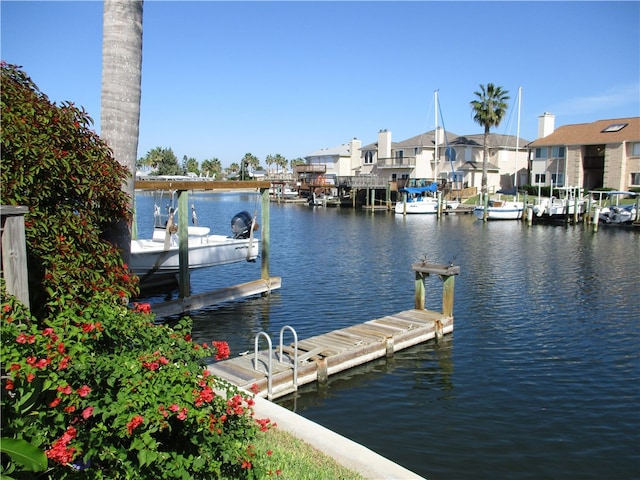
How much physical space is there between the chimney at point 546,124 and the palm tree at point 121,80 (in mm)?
79345

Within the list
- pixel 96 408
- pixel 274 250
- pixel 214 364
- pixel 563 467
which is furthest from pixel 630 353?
pixel 274 250

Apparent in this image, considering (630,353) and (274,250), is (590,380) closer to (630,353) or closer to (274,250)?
(630,353)

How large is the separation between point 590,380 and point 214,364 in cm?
891

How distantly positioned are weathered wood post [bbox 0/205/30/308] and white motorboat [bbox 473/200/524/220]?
59.2 m

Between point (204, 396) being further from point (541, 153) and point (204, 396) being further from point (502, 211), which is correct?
point (541, 153)

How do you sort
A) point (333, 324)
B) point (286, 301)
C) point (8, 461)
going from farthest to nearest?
1. point (286, 301)
2. point (333, 324)
3. point (8, 461)

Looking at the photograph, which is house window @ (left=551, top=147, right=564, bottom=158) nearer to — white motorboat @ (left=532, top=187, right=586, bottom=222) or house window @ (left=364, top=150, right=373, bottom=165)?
white motorboat @ (left=532, top=187, right=586, bottom=222)

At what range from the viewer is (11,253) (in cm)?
488

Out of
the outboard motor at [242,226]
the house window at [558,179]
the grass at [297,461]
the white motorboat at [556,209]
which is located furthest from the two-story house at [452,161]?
the grass at [297,461]

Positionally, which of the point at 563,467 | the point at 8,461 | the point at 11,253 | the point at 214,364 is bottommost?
the point at 563,467

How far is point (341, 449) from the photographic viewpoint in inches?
301

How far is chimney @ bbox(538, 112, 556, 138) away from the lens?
79.3 metres

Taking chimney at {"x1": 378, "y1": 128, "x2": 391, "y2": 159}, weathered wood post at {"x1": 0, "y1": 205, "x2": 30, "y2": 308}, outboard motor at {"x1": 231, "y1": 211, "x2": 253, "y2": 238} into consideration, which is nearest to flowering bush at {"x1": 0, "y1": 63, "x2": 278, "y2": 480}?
weathered wood post at {"x1": 0, "y1": 205, "x2": 30, "y2": 308}

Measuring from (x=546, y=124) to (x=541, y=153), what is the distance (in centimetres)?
617
